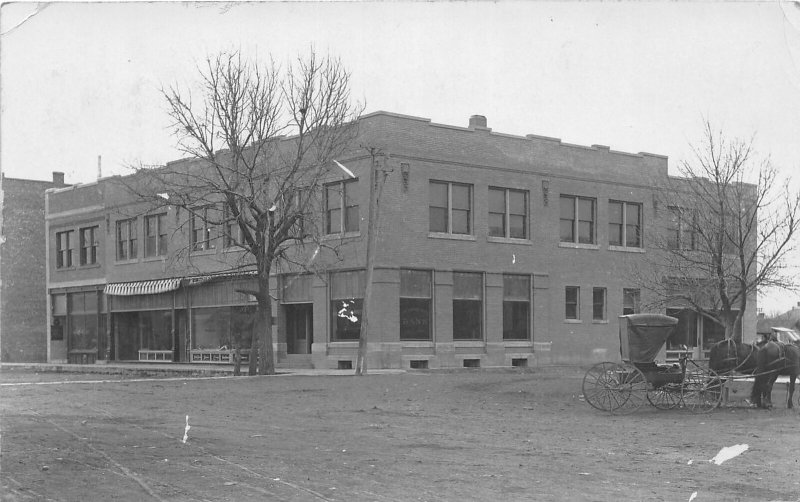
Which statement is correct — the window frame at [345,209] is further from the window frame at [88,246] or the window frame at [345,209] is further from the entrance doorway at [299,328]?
the window frame at [88,246]

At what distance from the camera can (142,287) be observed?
43594mm

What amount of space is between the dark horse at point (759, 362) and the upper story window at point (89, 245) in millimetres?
38341

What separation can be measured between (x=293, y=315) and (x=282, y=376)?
9611mm

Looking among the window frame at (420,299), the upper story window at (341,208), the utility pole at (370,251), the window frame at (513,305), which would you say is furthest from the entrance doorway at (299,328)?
the window frame at (513,305)

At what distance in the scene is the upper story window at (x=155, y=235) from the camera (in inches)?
1722

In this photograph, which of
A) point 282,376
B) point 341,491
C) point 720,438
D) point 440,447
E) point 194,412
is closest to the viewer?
point 341,491

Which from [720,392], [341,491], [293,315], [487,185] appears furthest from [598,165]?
[341,491]

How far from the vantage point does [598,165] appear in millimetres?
39625

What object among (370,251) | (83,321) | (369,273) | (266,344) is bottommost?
(83,321)

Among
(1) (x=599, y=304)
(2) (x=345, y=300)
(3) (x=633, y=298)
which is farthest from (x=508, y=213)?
(3) (x=633, y=298)

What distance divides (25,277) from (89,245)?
7.48 meters

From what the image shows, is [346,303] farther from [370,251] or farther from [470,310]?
[470,310]

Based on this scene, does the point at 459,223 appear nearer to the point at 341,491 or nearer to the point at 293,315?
the point at 293,315

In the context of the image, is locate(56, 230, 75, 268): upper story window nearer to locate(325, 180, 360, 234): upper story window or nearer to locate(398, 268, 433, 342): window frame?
locate(325, 180, 360, 234): upper story window
